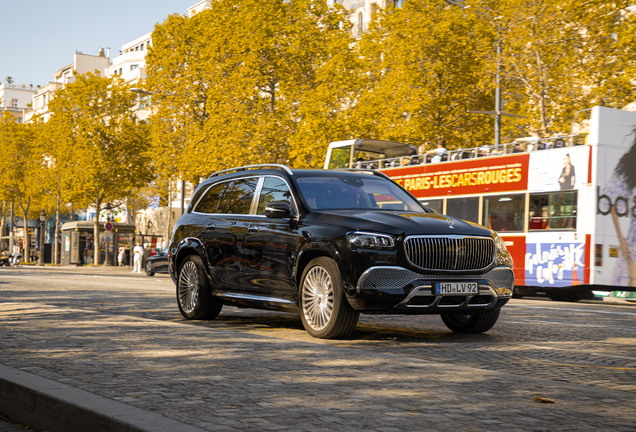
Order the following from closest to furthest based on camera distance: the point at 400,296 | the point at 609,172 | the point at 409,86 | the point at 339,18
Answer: the point at 400,296 → the point at 609,172 → the point at 409,86 → the point at 339,18

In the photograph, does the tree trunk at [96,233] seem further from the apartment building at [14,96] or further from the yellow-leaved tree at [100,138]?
the apartment building at [14,96]

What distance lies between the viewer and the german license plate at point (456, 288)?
7789 millimetres

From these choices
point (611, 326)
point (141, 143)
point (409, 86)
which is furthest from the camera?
point (141, 143)

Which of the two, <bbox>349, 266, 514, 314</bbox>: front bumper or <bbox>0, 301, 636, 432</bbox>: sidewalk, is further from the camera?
<bbox>349, 266, 514, 314</bbox>: front bumper

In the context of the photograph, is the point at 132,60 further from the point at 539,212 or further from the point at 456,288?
the point at 456,288

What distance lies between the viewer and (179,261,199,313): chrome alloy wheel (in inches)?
403

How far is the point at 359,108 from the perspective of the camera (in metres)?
33.2

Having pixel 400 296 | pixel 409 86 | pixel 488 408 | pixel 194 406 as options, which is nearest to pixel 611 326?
pixel 400 296

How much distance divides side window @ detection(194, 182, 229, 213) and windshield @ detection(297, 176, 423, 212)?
1624mm

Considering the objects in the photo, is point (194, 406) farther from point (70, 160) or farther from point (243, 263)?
point (70, 160)

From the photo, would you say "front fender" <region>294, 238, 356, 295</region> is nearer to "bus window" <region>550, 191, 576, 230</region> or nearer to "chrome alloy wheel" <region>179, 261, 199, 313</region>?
"chrome alloy wheel" <region>179, 261, 199, 313</region>

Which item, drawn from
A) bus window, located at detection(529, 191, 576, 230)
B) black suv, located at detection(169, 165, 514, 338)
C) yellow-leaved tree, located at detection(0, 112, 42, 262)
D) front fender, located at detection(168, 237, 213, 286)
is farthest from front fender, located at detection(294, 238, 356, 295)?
yellow-leaved tree, located at detection(0, 112, 42, 262)

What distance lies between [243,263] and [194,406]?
16.1ft

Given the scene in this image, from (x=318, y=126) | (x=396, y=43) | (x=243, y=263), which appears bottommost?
(x=243, y=263)
